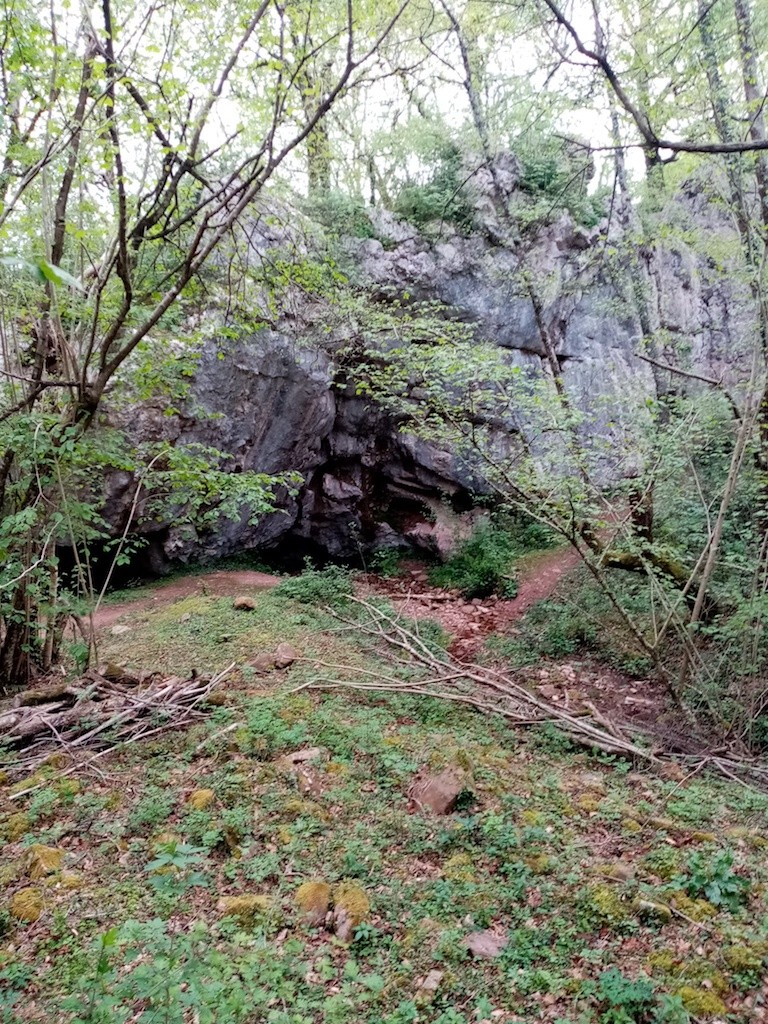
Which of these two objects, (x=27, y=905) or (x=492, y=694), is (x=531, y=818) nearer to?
(x=492, y=694)

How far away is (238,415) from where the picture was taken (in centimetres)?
1125

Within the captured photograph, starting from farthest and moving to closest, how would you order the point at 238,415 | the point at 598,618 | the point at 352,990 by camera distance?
the point at 238,415
the point at 598,618
the point at 352,990

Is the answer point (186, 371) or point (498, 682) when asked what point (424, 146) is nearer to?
point (186, 371)

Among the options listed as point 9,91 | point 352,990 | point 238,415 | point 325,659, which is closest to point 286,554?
point 238,415

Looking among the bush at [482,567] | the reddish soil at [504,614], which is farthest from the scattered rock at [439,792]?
the bush at [482,567]

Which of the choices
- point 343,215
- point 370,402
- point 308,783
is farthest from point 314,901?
point 343,215

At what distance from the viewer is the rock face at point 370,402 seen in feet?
36.5

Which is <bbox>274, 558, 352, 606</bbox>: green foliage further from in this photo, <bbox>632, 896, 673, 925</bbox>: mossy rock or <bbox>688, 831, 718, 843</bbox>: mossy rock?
<bbox>632, 896, 673, 925</bbox>: mossy rock

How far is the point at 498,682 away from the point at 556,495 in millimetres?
2125

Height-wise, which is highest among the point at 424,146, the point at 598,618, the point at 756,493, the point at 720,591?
the point at 424,146

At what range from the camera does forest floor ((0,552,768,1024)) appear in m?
2.32

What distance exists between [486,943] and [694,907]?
43.5 inches

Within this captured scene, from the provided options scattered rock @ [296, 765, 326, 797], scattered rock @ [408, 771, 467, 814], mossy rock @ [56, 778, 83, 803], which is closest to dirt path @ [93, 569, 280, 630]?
mossy rock @ [56, 778, 83, 803]

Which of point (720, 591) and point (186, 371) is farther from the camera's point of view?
point (720, 591)
